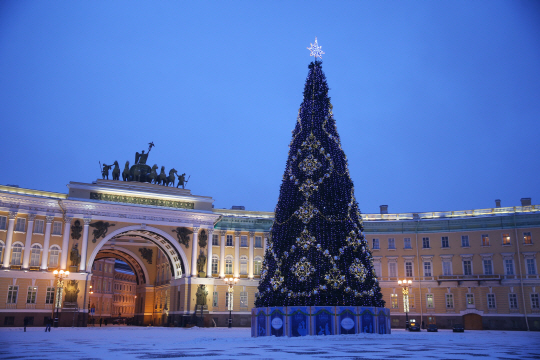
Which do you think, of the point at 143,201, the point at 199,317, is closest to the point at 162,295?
the point at 199,317

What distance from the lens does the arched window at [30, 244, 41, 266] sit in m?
47.1

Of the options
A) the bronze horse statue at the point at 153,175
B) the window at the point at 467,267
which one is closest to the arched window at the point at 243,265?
the bronze horse statue at the point at 153,175

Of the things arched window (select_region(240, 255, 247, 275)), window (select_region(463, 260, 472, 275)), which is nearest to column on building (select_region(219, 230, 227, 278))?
arched window (select_region(240, 255, 247, 275))

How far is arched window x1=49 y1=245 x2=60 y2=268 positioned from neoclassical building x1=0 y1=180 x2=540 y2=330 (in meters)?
0.09

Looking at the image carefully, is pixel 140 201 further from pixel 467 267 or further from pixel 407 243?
pixel 467 267

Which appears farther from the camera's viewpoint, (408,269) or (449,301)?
(408,269)

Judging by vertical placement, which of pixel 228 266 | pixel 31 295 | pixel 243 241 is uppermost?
pixel 243 241

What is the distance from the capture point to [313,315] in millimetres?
22953

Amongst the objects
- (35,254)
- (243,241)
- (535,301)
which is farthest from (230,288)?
(535,301)

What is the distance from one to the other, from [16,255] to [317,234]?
34843 millimetres

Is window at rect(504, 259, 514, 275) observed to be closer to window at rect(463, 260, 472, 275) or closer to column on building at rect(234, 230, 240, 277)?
window at rect(463, 260, 472, 275)

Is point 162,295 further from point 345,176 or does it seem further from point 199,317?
point 345,176

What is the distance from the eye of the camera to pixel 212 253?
184 ft

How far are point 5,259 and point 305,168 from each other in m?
34.2
